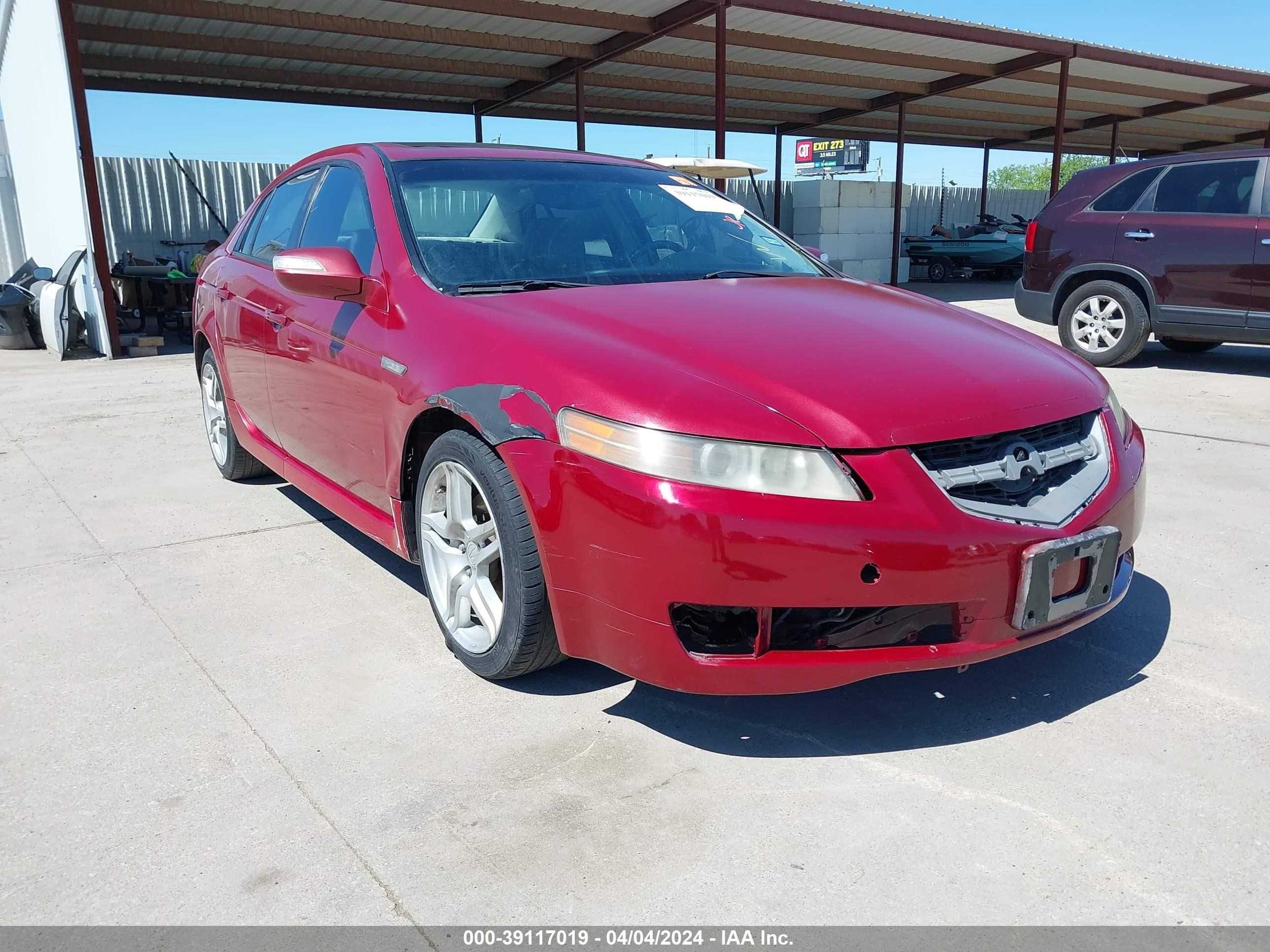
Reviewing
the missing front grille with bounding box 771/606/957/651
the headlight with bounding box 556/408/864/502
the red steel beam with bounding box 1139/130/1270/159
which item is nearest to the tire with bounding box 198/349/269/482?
the headlight with bounding box 556/408/864/502

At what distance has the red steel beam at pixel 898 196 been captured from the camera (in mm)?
19406

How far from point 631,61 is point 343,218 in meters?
12.6

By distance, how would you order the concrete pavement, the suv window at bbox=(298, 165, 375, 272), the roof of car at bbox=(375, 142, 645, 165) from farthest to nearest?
the roof of car at bbox=(375, 142, 645, 165) → the suv window at bbox=(298, 165, 375, 272) → the concrete pavement

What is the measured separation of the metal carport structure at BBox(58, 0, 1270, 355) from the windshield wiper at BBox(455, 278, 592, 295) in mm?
8844

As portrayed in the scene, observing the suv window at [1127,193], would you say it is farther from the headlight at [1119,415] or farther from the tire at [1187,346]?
the headlight at [1119,415]

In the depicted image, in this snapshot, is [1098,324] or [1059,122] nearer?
[1098,324]

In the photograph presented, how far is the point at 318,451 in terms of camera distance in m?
3.54

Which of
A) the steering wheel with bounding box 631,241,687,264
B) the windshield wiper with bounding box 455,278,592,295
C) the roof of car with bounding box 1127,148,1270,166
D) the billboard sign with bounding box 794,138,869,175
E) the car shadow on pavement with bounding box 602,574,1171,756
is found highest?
the billboard sign with bounding box 794,138,869,175

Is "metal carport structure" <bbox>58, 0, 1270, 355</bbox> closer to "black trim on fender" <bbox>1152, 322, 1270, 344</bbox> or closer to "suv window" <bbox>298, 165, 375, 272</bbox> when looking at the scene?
"black trim on fender" <bbox>1152, 322, 1270, 344</bbox>

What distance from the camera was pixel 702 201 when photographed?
3695 millimetres

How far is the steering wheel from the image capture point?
10.7 ft

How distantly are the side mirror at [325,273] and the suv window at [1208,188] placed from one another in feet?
23.1
